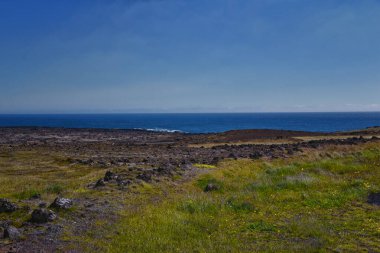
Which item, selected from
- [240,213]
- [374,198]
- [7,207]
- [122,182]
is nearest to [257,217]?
[240,213]

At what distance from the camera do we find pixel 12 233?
10359mm

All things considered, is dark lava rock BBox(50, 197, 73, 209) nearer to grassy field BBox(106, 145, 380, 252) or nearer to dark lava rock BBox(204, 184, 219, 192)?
grassy field BBox(106, 145, 380, 252)

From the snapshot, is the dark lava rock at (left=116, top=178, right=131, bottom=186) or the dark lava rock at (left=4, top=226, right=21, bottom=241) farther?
the dark lava rock at (left=116, top=178, right=131, bottom=186)

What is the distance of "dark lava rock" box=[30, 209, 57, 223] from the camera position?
38.3 ft

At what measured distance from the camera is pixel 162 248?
954 cm

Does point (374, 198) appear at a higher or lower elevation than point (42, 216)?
lower

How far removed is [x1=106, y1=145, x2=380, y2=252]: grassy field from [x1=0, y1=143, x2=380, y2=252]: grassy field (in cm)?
3

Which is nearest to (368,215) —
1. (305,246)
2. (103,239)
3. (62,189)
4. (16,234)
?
(305,246)

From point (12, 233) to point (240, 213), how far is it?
27.3 feet

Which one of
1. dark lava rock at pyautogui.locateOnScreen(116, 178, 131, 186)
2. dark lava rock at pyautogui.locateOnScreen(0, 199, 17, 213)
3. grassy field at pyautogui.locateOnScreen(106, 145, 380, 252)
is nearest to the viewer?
grassy field at pyautogui.locateOnScreen(106, 145, 380, 252)

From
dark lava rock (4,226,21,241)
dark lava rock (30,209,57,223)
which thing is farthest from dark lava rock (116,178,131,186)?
dark lava rock (4,226,21,241)

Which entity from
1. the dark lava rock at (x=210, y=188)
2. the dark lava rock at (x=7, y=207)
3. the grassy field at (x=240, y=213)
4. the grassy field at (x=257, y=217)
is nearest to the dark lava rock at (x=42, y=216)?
the grassy field at (x=240, y=213)

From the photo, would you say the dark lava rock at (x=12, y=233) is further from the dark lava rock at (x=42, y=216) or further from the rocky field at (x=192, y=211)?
the dark lava rock at (x=42, y=216)

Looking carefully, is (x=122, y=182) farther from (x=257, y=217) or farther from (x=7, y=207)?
(x=257, y=217)
